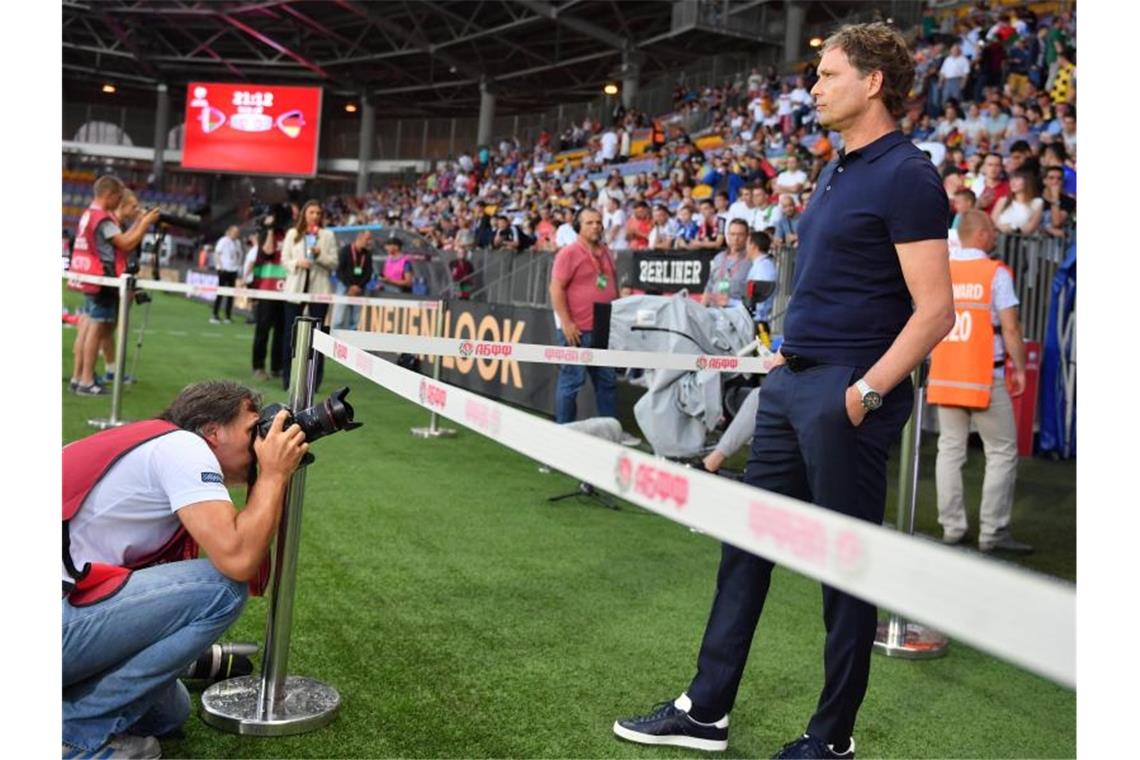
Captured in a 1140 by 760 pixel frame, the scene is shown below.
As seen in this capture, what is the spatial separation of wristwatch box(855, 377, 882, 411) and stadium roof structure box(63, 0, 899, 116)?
85.0 feet

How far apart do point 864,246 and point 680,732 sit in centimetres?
135

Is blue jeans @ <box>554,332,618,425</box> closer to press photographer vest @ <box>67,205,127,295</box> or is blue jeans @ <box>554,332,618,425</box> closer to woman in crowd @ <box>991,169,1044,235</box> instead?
press photographer vest @ <box>67,205,127,295</box>

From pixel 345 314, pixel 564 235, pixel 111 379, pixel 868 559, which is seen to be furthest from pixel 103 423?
pixel 564 235

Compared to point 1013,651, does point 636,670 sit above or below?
below

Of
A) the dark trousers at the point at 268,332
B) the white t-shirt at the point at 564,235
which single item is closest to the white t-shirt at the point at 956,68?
the white t-shirt at the point at 564,235

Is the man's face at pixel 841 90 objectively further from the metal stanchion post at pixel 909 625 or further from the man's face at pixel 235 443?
the man's face at pixel 235 443

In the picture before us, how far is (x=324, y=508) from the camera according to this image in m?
5.14

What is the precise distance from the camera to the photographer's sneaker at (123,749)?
95.7 inches

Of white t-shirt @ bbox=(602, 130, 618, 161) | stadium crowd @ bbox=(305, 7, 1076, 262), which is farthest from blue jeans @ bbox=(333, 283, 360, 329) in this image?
white t-shirt @ bbox=(602, 130, 618, 161)

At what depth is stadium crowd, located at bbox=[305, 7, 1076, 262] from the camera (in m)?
9.43

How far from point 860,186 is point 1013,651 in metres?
1.66

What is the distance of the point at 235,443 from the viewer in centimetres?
259

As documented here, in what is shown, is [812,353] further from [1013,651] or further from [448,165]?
[448,165]
